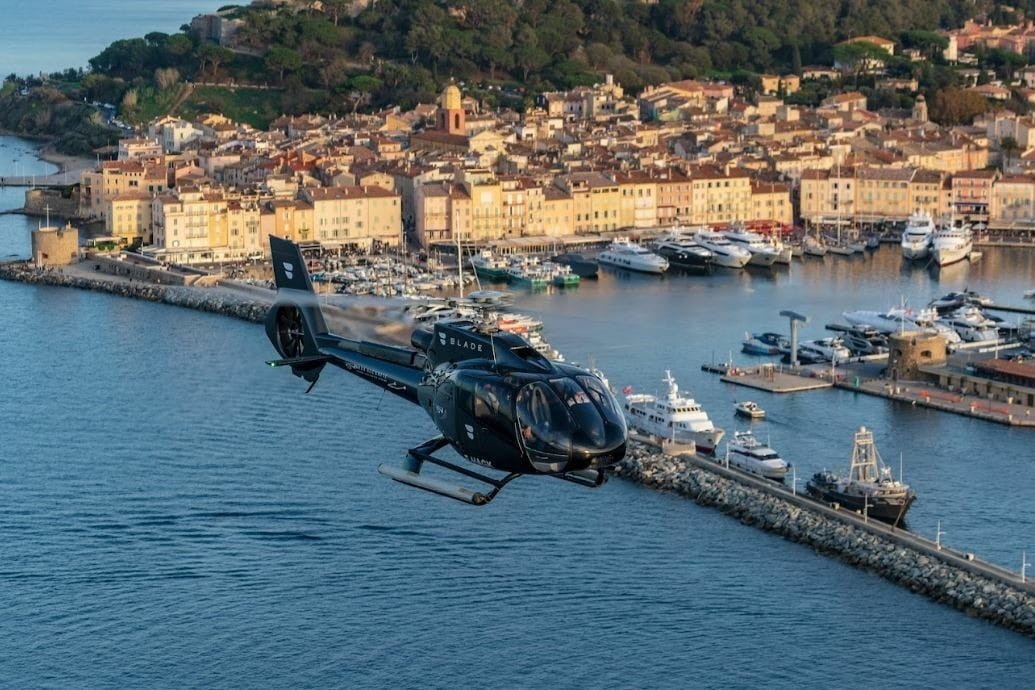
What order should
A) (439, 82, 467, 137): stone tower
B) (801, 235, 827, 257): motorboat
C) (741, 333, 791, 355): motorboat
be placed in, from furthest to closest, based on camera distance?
(439, 82, 467, 137): stone tower
(801, 235, 827, 257): motorboat
(741, 333, 791, 355): motorboat

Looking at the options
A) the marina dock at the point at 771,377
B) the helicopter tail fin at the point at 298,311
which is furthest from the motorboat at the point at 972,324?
the helicopter tail fin at the point at 298,311

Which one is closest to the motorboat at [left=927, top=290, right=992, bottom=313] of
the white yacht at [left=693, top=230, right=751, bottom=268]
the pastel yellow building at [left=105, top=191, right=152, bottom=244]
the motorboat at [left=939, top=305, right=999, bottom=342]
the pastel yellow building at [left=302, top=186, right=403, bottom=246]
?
the motorboat at [left=939, top=305, right=999, bottom=342]

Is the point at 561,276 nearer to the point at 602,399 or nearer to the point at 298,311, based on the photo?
the point at 298,311

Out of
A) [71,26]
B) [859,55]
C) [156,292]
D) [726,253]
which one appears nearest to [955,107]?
[859,55]

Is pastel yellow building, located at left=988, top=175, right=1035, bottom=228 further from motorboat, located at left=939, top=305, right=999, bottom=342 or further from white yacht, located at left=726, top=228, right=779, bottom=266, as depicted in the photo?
motorboat, located at left=939, top=305, right=999, bottom=342

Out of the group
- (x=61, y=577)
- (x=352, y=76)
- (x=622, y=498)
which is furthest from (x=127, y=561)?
A: (x=352, y=76)
